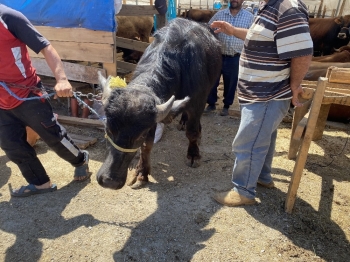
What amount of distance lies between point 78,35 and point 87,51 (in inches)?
12.1

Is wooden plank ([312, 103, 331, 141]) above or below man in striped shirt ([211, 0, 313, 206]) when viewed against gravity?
below

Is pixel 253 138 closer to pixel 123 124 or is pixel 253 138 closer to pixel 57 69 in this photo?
pixel 123 124

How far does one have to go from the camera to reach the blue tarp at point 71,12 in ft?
16.3

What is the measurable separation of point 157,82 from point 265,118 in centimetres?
132

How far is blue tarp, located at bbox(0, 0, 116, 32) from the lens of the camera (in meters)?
4.96

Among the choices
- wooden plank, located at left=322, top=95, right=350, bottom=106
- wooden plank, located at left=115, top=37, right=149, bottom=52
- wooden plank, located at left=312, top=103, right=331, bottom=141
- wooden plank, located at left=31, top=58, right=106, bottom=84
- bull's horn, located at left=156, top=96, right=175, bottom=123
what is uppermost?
wooden plank, located at left=322, top=95, right=350, bottom=106

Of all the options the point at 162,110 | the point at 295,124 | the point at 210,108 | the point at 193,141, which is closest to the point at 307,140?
the point at 295,124

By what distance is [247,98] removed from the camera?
314cm

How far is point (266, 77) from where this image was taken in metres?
2.96

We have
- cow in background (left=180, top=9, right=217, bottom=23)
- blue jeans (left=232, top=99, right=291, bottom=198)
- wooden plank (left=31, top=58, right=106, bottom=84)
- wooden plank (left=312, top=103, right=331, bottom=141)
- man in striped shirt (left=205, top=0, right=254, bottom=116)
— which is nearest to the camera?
blue jeans (left=232, top=99, right=291, bottom=198)

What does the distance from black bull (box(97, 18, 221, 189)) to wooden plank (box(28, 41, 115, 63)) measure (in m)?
1.10

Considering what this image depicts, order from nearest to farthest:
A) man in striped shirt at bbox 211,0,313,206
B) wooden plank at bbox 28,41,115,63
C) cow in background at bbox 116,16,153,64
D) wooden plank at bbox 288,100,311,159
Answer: man in striped shirt at bbox 211,0,313,206 < wooden plank at bbox 288,100,311,159 < wooden plank at bbox 28,41,115,63 < cow in background at bbox 116,16,153,64

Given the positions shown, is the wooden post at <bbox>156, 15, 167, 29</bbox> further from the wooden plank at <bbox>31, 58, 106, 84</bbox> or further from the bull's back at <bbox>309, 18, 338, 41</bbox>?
the bull's back at <bbox>309, 18, 338, 41</bbox>

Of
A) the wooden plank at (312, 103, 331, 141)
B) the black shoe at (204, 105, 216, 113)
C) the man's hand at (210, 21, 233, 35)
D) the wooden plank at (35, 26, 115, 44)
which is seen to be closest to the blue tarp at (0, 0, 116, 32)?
the wooden plank at (35, 26, 115, 44)
